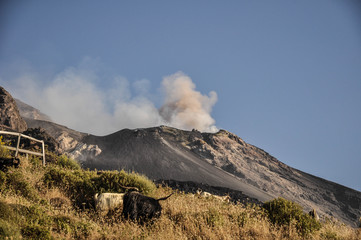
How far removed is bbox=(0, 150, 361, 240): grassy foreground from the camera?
7.37m

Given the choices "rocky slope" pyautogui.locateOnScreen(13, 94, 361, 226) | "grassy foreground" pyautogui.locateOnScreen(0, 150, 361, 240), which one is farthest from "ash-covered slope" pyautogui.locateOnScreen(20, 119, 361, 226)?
"grassy foreground" pyautogui.locateOnScreen(0, 150, 361, 240)

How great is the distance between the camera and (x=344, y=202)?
43906mm

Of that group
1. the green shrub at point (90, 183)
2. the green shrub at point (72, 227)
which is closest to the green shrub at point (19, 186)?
the green shrub at point (90, 183)

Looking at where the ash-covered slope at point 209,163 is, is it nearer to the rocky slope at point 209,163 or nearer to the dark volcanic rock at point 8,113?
the rocky slope at point 209,163

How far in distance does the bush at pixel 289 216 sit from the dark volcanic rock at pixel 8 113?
2879cm

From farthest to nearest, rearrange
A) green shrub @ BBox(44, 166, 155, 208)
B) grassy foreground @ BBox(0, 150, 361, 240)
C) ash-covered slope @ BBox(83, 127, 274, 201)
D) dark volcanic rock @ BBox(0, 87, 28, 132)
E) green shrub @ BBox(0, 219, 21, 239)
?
dark volcanic rock @ BBox(0, 87, 28, 132)
ash-covered slope @ BBox(83, 127, 274, 201)
green shrub @ BBox(44, 166, 155, 208)
grassy foreground @ BBox(0, 150, 361, 240)
green shrub @ BBox(0, 219, 21, 239)

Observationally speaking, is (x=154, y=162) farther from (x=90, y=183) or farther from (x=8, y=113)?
(x=90, y=183)

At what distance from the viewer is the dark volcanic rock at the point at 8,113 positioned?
28.8 m

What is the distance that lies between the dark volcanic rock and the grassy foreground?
59.9 feet

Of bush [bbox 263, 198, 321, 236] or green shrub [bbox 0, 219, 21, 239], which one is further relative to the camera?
bush [bbox 263, 198, 321, 236]

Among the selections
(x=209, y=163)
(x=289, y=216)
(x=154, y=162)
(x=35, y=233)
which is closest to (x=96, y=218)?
(x=35, y=233)

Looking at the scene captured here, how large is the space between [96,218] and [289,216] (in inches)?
309

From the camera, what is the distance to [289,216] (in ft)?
35.6

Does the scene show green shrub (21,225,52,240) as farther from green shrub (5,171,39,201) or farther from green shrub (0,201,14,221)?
green shrub (5,171,39,201)
